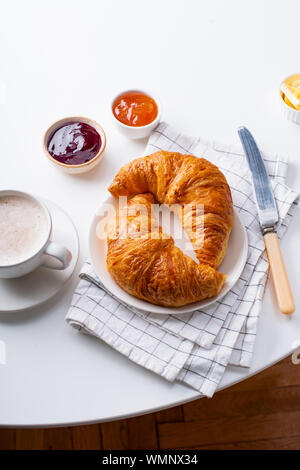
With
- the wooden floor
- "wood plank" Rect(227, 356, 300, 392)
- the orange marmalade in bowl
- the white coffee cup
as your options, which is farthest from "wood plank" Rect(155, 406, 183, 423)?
the orange marmalade in bowl

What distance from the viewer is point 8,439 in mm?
1663

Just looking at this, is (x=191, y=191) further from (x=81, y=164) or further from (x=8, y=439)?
(x=8, y=439)

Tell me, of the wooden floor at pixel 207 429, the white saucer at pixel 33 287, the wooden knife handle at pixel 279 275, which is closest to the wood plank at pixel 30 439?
the wooden floor at pixel 207 429

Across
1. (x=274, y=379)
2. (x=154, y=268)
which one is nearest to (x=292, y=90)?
(x=154, y=268)

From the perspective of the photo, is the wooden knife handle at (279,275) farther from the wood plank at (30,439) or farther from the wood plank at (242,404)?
the wood plank at (30,439)

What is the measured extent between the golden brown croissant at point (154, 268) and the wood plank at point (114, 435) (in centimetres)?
86

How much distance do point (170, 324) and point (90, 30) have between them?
1014 mm

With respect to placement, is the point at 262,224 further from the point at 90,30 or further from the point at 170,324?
the point at 90,30

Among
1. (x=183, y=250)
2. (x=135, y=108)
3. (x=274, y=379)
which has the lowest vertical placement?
(x=274, y=379)

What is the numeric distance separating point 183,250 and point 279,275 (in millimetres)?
225

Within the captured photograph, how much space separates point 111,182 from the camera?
1.25 metres

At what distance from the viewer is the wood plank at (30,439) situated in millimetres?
1655

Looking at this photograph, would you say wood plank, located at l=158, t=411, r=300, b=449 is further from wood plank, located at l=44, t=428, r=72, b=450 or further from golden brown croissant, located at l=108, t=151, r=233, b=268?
golden brown croissant, located at l=108, t=151, r=233, b=268

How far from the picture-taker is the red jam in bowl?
1213mm
